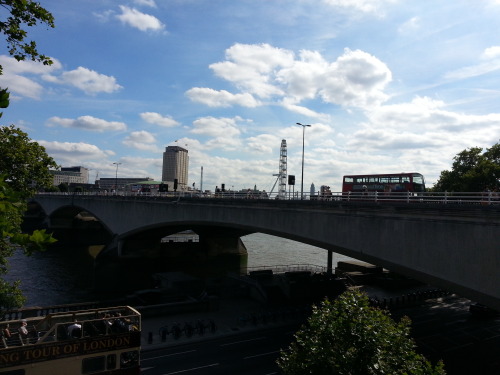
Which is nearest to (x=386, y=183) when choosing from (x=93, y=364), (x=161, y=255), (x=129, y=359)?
(x=129, y=359)

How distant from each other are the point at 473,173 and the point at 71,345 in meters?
44.9

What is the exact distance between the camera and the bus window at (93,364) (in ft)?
37.7

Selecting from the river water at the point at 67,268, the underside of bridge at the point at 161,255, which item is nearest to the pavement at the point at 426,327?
the river water at the point at 67,268

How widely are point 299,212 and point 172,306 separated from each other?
1211 centimetres

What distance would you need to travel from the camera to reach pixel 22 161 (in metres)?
19.8

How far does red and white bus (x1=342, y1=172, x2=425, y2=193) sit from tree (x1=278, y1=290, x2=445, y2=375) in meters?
18.4

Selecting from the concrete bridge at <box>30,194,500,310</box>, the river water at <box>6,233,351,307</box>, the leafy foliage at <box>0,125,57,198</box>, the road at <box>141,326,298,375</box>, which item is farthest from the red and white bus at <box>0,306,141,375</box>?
the river water at <box>6,233,351,307</box>

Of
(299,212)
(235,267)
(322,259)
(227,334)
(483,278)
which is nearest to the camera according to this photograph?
(483,278)

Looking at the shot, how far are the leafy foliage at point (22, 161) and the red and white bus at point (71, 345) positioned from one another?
30.1 feet

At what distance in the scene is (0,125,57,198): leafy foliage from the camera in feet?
62.7

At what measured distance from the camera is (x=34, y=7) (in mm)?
11641

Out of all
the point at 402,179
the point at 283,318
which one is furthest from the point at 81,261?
the point at 402,179

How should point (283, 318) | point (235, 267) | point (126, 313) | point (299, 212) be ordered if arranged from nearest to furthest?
point (126, 313) → point (299, 212) → point (283, 318) → point (235, 267)

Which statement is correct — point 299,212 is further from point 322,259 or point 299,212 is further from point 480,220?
point 322,259
